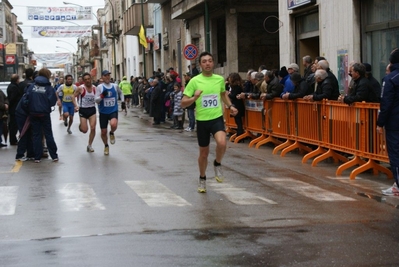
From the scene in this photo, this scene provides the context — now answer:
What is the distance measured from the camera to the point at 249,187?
11555 millimetres

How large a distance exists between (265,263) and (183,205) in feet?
11.0

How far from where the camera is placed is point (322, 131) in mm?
14766

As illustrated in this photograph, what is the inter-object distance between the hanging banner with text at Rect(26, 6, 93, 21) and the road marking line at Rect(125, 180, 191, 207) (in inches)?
1876

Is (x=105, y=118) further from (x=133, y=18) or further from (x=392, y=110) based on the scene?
(x=133, y=18)

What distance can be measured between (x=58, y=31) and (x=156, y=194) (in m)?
54.0

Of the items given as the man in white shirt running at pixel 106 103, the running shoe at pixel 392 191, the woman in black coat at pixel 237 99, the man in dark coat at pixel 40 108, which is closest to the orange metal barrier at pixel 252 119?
the woman in black coat at pixel 237 99

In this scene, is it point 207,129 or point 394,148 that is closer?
point 394,148

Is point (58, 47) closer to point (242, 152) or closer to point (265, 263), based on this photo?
point (242, 152)

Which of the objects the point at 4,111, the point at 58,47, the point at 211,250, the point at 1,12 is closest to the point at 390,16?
the point at 4,111

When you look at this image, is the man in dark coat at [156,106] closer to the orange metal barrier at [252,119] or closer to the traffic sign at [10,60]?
the orange metal barrier at [252,119]

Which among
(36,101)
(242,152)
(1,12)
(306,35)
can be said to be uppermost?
(1,12)

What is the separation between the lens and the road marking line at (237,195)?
396 inches

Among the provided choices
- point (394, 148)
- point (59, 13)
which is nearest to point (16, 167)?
point (394, 148)

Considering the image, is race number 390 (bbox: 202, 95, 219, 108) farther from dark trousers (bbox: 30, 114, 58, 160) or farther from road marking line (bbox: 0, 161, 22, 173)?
dark trousers (bbox: 30, 114, 58, 160)
